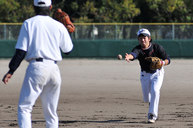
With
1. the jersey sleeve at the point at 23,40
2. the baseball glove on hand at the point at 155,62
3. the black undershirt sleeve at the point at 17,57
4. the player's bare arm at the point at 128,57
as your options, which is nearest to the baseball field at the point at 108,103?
the baseball glove on hand at the point at 155,62

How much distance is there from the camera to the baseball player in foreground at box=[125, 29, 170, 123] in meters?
8.41

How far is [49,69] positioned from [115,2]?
31.1m

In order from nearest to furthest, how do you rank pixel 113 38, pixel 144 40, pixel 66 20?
pixel 144 40 → pixel 66 20 → pixel 113 38

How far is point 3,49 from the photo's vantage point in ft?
92.9

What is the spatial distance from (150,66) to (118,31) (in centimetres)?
2058

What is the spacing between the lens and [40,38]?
19.2 feet

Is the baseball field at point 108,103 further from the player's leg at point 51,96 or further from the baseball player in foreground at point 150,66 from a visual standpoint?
the player's leg at point 51,96

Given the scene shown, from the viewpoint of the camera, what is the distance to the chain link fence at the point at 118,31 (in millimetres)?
28703

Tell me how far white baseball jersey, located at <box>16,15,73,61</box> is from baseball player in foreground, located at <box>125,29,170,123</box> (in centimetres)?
256

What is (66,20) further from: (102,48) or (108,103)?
(102,48)

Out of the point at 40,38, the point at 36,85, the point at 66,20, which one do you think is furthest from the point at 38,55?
the point at 66,20

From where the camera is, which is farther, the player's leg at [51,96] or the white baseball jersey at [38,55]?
the player's leg at [51,96]

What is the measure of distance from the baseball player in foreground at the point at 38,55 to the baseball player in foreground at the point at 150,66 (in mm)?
2556

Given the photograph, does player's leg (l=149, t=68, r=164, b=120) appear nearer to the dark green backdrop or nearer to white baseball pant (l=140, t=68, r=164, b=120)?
white baseball pant (l=140, t=68, r=164, b=120)
